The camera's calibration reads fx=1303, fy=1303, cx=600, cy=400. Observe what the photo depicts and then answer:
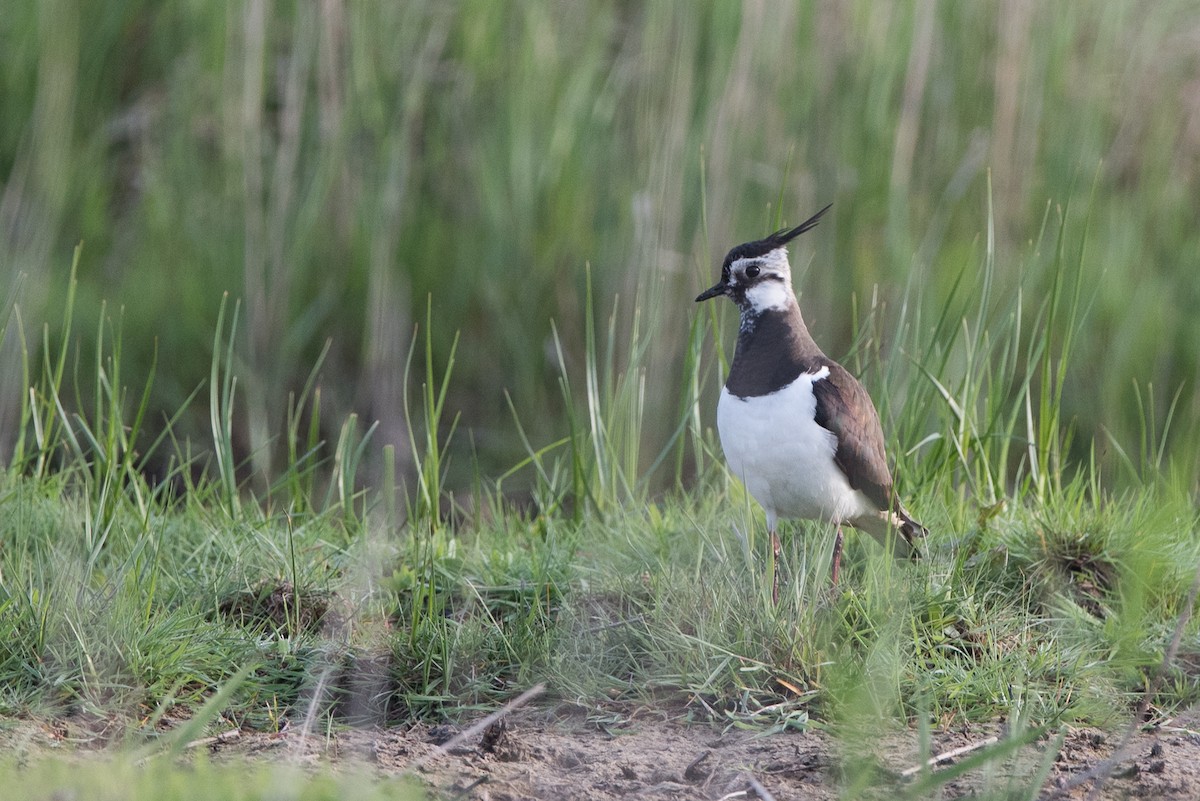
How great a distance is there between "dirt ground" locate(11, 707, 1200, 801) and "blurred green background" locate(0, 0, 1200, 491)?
76.8 inches

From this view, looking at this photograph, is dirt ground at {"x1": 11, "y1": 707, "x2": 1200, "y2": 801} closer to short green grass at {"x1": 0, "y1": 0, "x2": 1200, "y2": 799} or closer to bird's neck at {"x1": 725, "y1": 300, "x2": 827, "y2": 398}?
short green grass at {"x1": 0, "y1": 0, "x2": 1200, "y2": 799}

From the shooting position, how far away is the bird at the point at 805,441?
9.92 ft

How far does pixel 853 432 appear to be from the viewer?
121 inches

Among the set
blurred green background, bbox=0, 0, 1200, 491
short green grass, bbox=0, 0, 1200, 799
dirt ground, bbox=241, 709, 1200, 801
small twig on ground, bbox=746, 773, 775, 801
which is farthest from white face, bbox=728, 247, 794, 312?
small twig on ground, bbox=746, 773, 775, 801

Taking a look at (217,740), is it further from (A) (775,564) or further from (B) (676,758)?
(A) (775,564)

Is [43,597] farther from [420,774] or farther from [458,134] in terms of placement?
[458,134]

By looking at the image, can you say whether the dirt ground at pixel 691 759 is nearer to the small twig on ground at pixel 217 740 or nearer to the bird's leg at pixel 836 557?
the small twig on ground at pixel 217 740

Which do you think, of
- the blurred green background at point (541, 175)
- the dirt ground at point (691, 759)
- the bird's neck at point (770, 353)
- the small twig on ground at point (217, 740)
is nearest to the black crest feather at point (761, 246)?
the bird's neck at point (770, 353)

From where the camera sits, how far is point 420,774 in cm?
228

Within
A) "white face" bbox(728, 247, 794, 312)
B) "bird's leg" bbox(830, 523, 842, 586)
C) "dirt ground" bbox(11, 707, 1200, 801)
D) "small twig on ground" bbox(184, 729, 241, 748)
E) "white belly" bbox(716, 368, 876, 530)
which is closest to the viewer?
"dirt ground" bbox(11, 707, 1200, 801)

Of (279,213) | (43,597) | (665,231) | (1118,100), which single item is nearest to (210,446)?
(279,213)

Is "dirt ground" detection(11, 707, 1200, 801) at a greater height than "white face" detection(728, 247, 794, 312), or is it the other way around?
"white face" detection(728, 247, 794, 312)

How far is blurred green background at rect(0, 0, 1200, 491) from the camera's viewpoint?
466cm

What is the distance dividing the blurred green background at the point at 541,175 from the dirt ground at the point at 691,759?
195 cm
